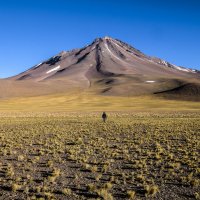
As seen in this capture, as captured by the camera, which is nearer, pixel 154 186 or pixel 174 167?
pixel 154 186

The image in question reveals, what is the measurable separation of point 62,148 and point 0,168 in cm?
670

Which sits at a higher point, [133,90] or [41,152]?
[133,90]

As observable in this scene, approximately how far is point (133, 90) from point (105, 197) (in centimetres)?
17681

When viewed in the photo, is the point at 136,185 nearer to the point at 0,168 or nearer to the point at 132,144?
the point at 0,168

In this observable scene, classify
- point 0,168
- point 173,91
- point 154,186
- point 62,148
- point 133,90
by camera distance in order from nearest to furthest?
point 154,186, point 0,168, point 62,148, point 173,91, point 133,90

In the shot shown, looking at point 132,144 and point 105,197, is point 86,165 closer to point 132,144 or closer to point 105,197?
point 105,197

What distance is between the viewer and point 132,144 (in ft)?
80.8

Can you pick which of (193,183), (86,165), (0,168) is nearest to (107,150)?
(86,165)

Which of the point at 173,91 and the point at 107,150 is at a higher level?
the point at 173,91

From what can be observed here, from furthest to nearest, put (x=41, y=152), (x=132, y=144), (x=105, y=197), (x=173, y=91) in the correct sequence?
1. (x=173, y=91)
2. (x=132, y=144)
3. (x=41, y=152)
4. (x=105, y=197)

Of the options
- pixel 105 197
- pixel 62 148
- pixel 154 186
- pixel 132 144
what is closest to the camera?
pixel 105 197

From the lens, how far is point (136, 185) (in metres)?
13.4

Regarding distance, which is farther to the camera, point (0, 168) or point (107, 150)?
point (107, 150)

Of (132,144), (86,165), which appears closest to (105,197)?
(86,165)
